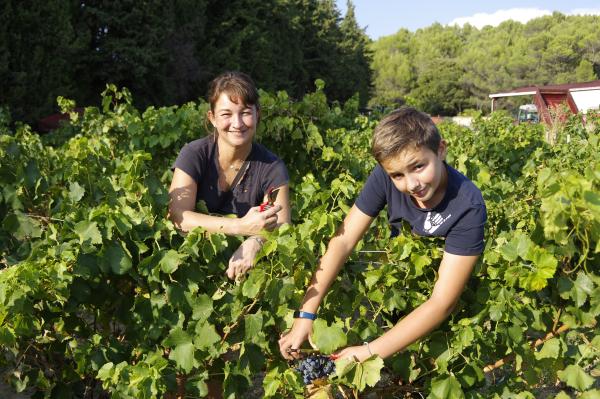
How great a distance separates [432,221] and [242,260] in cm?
65

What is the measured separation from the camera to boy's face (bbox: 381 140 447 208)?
182 centimetres

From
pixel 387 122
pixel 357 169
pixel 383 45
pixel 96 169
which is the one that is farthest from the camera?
pixel 383 45

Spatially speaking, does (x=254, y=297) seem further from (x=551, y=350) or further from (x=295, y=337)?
(x=551, y=350)

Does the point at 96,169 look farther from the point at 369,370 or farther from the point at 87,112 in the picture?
the point at 87,112

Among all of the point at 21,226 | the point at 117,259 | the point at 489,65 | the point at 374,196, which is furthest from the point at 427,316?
the point at 489,65

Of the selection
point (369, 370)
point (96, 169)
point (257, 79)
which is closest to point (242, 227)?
point (369, 370)

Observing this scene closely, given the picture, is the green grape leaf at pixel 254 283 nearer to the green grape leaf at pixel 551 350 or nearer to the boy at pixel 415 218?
the boy at pixel 415 218

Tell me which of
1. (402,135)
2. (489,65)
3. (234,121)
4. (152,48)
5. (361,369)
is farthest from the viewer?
(489,65)

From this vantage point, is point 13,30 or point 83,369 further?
point 13,30

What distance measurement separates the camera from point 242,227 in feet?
6.97

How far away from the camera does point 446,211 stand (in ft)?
6.26

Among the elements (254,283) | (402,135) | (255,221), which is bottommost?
(254,283)

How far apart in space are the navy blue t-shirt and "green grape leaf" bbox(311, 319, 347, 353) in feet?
1.39

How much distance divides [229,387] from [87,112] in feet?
15.5
